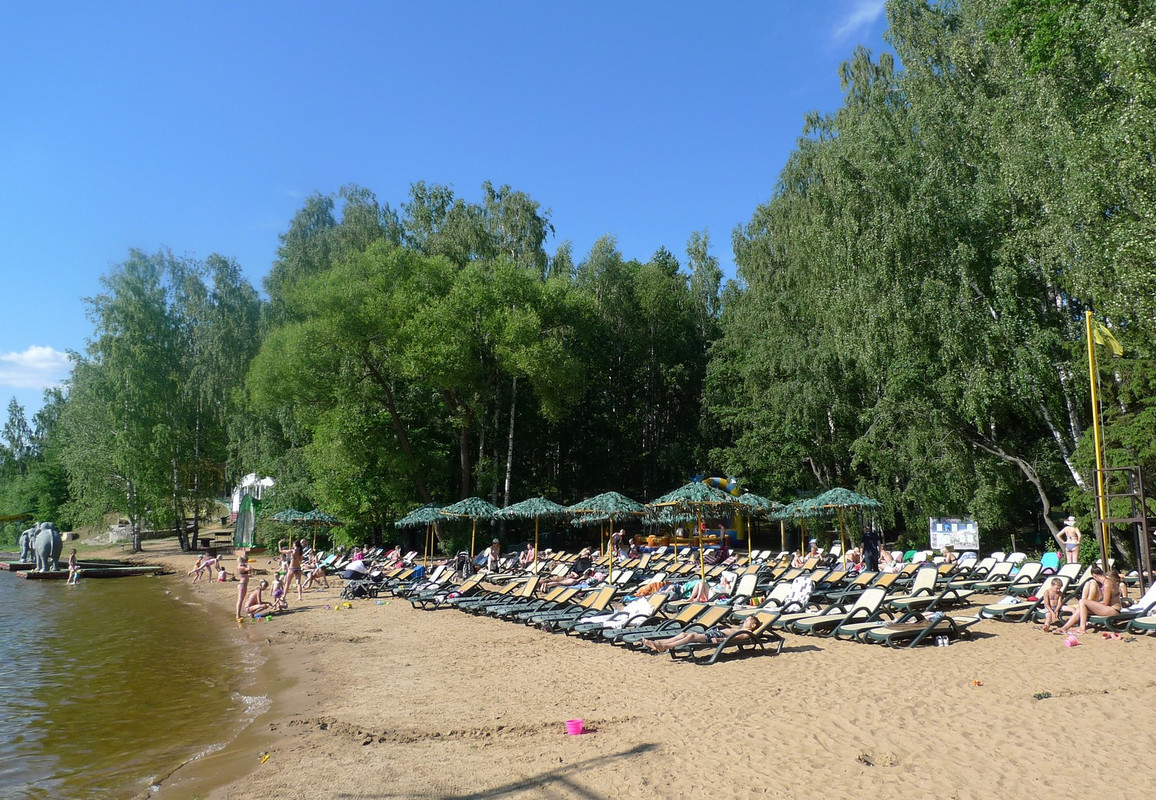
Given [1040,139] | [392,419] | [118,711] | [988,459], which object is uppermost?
[1040,139]

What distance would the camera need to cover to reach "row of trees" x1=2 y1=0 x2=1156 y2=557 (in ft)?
50.1

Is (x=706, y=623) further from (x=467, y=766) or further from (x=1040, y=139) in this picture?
(x=1040, y=139)

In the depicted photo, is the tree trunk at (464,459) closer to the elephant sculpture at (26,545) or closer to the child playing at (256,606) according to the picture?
the child playing at (256,606)

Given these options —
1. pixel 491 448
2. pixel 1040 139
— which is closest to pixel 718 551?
pixel 491 448

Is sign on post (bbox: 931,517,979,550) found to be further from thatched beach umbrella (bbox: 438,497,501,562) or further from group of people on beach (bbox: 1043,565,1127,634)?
thatched beach umbrella (bbox: 438,497,501,562)

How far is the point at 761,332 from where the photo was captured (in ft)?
88.9

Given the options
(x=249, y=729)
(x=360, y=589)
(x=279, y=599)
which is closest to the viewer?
(x=249, y=729)

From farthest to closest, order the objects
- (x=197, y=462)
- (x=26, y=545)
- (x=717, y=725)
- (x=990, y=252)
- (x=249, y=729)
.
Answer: (x=197, y=462)
(x=26, y=545)
(x=990, y=252)
(x=249, y=729)
(x=717, y=725)

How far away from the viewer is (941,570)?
14.5 meters

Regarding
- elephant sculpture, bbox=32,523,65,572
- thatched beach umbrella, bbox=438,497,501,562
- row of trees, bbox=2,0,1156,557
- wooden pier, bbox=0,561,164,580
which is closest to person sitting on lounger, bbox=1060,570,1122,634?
row of trees, bbox=2,0,1156,557

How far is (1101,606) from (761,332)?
18.3 meters

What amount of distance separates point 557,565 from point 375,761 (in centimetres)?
1342

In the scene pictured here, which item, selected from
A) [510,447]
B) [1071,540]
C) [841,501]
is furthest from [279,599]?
[1071,540]

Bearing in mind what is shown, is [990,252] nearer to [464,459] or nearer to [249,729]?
[249,729]
